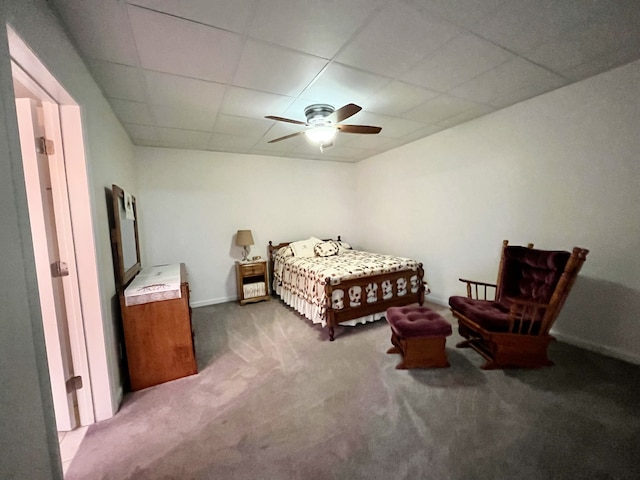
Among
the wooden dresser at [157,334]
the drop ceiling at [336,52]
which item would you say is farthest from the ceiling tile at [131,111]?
the wooden dresser at [157,334]

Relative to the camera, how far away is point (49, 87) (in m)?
1.42

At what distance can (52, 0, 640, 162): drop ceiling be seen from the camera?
57.4 inches

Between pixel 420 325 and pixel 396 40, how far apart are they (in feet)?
7.25

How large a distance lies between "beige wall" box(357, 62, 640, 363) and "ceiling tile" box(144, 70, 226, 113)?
9.83 feet

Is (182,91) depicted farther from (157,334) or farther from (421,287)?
(421,287)

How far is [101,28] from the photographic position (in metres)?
1.52

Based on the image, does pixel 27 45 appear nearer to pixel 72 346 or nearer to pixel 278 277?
pixel 72 346

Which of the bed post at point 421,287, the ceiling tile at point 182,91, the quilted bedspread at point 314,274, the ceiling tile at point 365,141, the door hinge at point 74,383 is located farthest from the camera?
the ceiling tile at point 365,141

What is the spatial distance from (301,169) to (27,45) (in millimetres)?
3895

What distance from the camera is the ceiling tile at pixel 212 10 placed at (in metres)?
1.36

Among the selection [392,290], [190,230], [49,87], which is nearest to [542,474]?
[392,290]

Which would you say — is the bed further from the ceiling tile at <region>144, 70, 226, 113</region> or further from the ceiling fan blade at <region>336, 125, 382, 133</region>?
the ceiling tile at <region>144, 70, 226, 113</region>

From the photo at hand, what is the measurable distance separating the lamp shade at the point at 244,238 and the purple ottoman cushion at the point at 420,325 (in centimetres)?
261

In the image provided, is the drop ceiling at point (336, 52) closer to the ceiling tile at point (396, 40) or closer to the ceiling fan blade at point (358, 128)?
the ceiling tile at point (396, 40)
